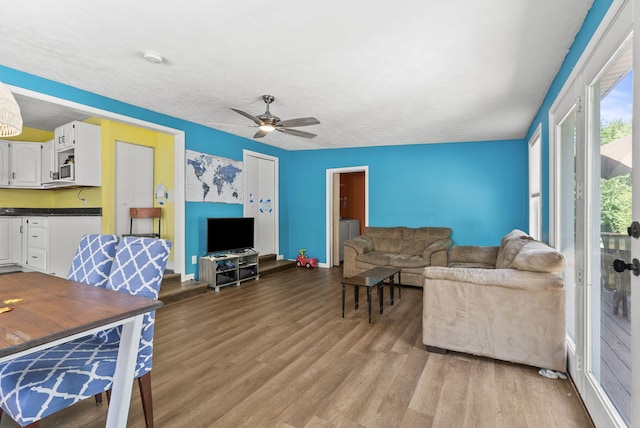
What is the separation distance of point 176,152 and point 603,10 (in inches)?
181

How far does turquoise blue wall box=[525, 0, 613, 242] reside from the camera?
71.7 inches

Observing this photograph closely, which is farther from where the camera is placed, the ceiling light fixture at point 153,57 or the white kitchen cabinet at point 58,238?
the white kitchen cabinet at point 58,238

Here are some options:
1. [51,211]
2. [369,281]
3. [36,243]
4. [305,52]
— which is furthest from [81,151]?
[369,281]

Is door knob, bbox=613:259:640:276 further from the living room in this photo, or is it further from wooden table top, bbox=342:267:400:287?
the living room

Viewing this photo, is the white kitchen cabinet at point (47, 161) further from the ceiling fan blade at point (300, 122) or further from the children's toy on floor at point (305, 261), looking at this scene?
the children's toy on floor at point (305, 261)

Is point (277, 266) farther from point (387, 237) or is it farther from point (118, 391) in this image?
point (118, 391)

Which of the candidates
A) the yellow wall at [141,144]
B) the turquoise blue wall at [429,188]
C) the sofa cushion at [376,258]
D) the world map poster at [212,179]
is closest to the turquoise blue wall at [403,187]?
the turquoise blue wall at [429,188]

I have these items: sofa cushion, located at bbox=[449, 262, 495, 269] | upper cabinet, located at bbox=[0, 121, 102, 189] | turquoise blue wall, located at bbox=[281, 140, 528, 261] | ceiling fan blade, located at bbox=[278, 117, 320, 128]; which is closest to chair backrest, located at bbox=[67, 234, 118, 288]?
ceiling fan blade, located at bbox=[278, 117, 320, 128]

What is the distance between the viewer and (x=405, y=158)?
5988 millimetres

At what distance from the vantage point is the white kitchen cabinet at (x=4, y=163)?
4.91 metres

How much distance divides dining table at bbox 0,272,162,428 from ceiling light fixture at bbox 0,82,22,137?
2.63ft

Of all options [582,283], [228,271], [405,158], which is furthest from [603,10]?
[228,271]

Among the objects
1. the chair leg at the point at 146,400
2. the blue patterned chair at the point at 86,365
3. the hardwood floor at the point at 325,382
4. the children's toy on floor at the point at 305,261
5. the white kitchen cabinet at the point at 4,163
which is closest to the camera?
the blue patterned chair at the point at 86,365

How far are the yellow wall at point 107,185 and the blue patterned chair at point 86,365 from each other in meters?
3.08
